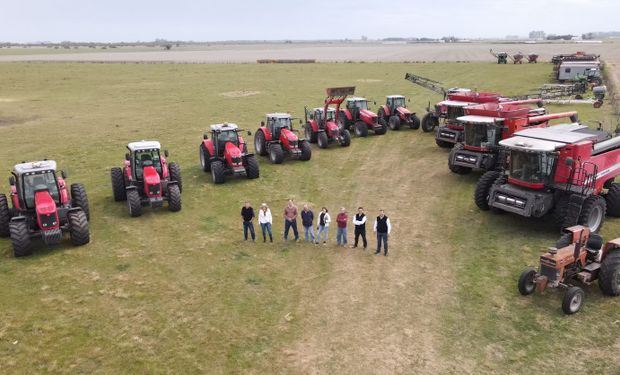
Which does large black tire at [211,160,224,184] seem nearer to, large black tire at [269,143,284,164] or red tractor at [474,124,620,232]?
large black tire at [269,143,284,164]

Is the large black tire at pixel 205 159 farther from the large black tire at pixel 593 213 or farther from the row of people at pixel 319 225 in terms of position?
the large black tire at pixel 593 213

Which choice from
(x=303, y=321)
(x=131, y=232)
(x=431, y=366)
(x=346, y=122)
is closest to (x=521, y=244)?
(x=431, y=366)

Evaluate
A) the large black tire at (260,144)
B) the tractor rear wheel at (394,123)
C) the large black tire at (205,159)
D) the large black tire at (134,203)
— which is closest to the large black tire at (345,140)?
the large black tire at (260,144)

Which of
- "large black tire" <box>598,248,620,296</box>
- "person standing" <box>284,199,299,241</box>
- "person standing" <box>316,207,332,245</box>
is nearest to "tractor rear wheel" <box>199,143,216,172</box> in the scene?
"person standing" <box>284,199,299,241</box>

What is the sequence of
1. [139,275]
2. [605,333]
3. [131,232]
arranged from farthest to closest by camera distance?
[131,232] → [139,275] → [605,333]

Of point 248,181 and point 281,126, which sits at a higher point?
point 281,126

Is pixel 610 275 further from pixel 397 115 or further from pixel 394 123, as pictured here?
pixel 397 115

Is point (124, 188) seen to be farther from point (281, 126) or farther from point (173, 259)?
point (281, 126)
